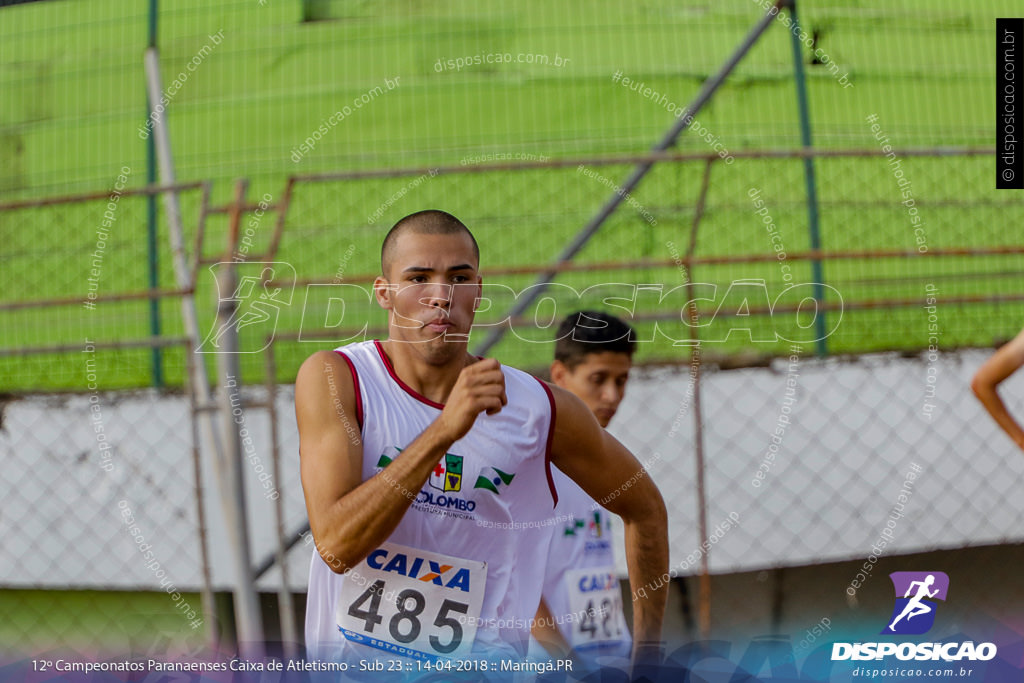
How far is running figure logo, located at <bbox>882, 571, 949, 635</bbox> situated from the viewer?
358 cm

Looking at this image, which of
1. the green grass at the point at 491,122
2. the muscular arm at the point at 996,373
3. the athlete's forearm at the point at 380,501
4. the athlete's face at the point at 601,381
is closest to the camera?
the athlete's forearm at the point at 380,501

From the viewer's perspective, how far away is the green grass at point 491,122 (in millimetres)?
7043

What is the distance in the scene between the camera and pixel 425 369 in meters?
2.50

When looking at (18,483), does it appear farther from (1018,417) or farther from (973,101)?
(973,101)

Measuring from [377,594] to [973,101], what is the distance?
25.8 feet

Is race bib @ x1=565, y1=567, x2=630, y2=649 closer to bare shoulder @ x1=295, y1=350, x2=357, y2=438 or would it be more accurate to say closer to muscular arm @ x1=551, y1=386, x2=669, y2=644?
muscular arm @ x1=551, y1=386, x2=669, y2=644

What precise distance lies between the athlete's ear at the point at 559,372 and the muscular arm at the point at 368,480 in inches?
63.6

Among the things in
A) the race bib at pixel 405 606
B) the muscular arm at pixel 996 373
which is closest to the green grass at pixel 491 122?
the muscular arm at pixel 996 373

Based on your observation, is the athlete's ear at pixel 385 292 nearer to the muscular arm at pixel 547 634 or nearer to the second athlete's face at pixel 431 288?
the second athlete's face at pixel 431 288

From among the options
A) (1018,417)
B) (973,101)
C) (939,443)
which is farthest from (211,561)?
(973,101)

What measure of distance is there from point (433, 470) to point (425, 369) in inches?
Answer: 12.1

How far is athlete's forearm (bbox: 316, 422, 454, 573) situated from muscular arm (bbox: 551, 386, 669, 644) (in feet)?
1.94

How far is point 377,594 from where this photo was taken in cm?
241

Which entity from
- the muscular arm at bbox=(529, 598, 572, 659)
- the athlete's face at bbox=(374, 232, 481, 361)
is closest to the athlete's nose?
the athlete's face at bbox=(374, 232, 481, 361)
